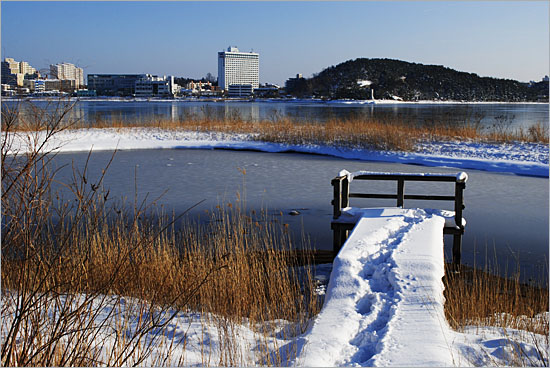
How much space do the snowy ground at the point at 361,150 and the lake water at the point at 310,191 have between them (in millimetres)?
741

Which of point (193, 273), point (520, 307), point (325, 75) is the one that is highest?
point (325, 75)

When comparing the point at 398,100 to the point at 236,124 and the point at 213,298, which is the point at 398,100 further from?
the point at 213,298

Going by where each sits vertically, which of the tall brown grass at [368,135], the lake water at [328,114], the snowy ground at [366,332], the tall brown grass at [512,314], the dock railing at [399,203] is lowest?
the tall brown grass at [512,314]

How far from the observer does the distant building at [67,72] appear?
250 centimetres

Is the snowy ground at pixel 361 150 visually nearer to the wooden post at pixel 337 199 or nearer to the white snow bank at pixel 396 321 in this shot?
the wooden post at pixel 337 199

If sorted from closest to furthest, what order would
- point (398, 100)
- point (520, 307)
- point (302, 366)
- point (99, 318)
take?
1. point (302, 366)
2. point (99, 318)
3. point (520, 307)
4. point (398, 100)

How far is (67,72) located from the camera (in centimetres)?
268

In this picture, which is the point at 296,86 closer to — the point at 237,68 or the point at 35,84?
the point at 237,68

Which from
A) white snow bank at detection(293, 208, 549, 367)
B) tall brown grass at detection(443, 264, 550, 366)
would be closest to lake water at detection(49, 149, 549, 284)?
tall brown grass at detection(443, 264, 550, 366)

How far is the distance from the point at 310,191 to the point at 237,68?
131638 mm

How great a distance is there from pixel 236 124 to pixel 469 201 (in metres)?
12.3

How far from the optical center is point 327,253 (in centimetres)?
587

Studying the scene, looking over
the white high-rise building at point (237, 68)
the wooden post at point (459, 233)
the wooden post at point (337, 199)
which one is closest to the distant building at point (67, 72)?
the wooden post at point (337, 199)

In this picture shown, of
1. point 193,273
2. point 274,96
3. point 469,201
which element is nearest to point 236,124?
point 469,201
